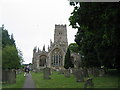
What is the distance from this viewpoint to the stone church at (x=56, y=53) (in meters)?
99.7

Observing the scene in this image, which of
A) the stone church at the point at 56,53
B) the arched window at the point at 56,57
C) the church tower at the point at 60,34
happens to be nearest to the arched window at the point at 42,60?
the stone church at the point at 56,53

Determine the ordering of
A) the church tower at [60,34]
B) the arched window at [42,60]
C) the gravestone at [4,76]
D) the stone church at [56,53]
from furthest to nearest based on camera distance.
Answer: the church tower at [60,34] → the arched window at [42,60] → the stone church at [56,53] → the gravestone at [4,76]

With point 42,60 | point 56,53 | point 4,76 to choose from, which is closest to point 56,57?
point 56,53

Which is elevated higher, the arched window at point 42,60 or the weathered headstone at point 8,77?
the arched window at point 42,60

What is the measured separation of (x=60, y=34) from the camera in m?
A: 109

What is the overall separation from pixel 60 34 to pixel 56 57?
13178mm

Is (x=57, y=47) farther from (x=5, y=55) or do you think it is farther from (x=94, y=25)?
(x=94, y=25)

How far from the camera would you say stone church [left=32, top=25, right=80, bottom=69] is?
3925 inches

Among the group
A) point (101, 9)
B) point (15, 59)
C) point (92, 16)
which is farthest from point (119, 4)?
point (15, 59)

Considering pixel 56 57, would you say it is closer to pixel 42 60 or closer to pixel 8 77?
pixel 42 60

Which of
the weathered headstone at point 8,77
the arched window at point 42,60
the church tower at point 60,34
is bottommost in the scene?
the weathered headstone at point 8,77

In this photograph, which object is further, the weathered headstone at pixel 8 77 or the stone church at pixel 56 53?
the stone church at pixel 56 53

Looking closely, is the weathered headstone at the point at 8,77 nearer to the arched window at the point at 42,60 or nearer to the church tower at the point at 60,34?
the arched window at the point at 42,60

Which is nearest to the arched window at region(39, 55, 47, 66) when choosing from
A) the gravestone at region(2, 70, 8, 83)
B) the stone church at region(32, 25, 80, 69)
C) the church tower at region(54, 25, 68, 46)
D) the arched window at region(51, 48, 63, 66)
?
the stone church at region(32, 25, 80, 69)
